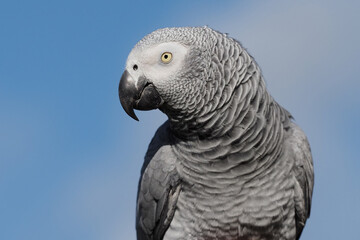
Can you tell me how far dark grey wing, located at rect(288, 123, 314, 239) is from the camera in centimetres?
496

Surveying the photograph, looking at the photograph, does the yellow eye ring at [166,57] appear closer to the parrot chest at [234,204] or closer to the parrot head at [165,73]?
the parrot head at [165,73]

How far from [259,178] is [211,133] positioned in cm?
59

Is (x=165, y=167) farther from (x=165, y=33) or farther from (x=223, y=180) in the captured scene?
(x=165, y=33)

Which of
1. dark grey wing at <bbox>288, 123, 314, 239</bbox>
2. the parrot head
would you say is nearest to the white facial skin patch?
the parrot head

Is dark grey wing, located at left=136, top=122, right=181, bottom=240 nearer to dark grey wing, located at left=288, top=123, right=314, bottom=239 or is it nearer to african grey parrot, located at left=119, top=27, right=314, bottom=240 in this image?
african grey parrot, located at left=119, top=27, right=314, bottom=240

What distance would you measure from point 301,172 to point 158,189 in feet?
4.13

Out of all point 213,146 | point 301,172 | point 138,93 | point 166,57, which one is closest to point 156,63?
point 166,57

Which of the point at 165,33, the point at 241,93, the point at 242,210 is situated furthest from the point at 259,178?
the point at 165,33

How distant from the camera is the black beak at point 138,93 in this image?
4359mm

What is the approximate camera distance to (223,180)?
471cm

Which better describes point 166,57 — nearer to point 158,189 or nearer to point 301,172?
point 158,189

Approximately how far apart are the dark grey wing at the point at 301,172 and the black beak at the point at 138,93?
1.34 m

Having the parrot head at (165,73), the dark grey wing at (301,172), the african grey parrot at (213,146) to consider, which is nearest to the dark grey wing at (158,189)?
the african grey parrot at (213,146)

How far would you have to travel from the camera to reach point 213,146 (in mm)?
4617
